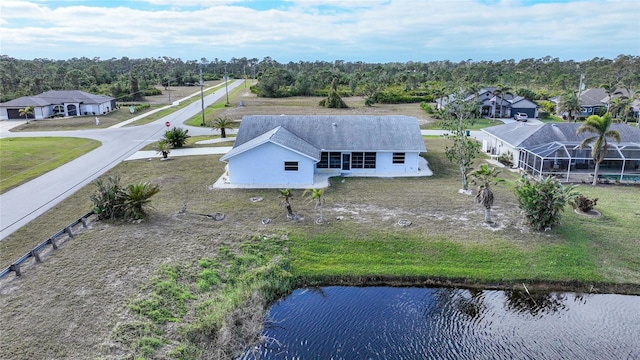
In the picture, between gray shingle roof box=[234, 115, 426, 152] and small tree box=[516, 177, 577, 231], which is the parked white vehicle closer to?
gray shingle roof box=[234, 115, 426, 152]

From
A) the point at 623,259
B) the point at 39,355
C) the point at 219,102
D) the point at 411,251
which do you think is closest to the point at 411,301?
the point at 411,251

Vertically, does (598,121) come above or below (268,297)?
above

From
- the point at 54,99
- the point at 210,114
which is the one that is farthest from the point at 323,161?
the point at 54,99

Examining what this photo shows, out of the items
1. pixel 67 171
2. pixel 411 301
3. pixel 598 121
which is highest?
pixel 598 121

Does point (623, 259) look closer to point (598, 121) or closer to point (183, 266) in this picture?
point (598, 121)

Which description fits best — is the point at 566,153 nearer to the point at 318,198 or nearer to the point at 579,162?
the point at 579,162

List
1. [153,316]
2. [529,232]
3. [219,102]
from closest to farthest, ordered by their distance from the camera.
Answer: [153,316], [529,232], [219,102]
